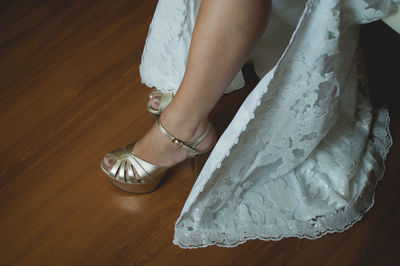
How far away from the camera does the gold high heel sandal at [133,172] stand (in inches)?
29.9

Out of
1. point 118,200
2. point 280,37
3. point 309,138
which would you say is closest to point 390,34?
point 280,37

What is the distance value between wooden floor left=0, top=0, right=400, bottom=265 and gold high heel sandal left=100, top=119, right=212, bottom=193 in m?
0.03

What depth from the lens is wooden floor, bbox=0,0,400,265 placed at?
73cm

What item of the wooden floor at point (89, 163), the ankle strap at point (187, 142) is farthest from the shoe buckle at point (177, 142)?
the wooden floor at point (89, 163)

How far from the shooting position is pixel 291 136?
2.15 ft

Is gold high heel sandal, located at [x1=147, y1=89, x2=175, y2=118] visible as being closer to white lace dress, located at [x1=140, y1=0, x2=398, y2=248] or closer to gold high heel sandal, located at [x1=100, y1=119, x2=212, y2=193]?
white lace dress, located at [x1=140, y1=0, x2=398, y2=248]

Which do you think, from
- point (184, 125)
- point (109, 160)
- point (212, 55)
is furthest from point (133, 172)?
point (212, 55)

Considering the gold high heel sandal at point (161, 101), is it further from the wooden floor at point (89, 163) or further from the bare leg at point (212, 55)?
the bare leg at point (212, 55)

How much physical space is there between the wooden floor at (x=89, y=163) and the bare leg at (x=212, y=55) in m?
0.20

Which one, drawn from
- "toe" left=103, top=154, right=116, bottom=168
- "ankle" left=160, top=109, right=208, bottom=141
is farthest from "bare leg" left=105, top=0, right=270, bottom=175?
"toe" left=103, top=154, right=116, bottom=168

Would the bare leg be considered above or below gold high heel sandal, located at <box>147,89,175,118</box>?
above

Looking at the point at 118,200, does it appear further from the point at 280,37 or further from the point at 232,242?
the point at 280,37

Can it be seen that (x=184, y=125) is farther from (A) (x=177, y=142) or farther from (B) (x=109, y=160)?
(B) (x=109, y=160)

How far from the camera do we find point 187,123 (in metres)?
0.68
